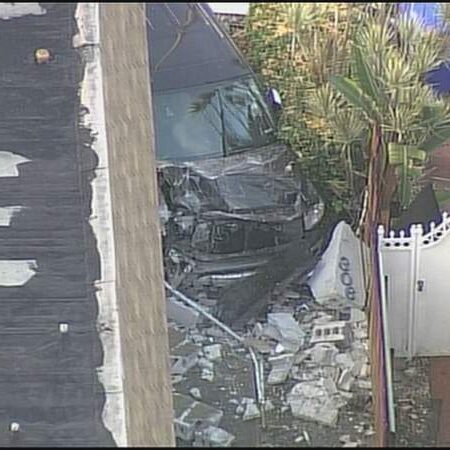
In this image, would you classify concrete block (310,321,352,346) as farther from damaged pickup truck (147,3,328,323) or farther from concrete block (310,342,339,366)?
damaged pickup truck (147,3,328,323)

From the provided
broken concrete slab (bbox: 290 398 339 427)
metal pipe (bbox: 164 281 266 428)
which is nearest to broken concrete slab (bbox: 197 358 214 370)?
metal pipe (bbox: 164 281 266 428)

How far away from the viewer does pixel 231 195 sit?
2.85 meters

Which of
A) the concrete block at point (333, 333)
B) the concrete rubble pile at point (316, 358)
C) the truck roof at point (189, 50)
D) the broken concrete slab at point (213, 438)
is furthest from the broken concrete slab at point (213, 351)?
the broken concrete slab at point (213, 438)

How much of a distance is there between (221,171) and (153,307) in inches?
67.2

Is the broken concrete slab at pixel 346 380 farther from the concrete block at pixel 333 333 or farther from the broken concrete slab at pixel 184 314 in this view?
the broken concrete slab at pixel 184 314

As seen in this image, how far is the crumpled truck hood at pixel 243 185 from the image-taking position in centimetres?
284

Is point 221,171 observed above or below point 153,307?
below

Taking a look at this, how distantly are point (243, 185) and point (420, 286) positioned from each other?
1.24 meters

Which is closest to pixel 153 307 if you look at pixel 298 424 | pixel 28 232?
pixel 298 424

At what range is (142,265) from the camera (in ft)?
4.02

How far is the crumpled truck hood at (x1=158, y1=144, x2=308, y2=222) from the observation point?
112 inches

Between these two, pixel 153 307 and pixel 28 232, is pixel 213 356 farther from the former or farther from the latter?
pixel 153 307

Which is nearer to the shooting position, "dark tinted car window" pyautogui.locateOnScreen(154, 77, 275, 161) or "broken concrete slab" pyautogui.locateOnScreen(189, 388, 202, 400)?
"broken concrete slab" pyautogui.locateOnScreen(189, 388, 202, 400)

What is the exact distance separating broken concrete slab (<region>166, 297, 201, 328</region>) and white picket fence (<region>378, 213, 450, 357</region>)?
132 centimetres
